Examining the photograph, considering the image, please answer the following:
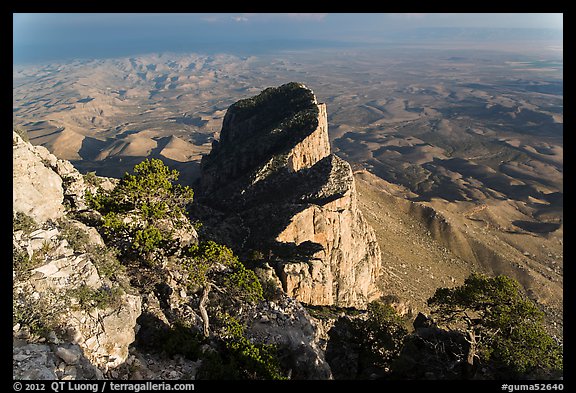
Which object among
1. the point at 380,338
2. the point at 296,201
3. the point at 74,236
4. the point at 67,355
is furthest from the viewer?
the point at 296,201

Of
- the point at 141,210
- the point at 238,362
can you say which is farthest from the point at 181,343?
the point at 141,210

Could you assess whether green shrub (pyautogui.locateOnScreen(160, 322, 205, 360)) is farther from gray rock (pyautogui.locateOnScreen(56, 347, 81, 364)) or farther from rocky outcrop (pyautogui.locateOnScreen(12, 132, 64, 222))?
rocky outcrop (pyautogui.locateOnScreen(12, 132, 64, 222))

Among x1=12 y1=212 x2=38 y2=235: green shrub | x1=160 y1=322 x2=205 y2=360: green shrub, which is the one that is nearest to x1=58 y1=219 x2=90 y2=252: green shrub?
x1=12 y1=212 x2=38 y2=235: green shrub

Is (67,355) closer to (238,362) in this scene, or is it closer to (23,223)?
(23,223)

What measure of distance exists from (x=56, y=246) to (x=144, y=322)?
5.23m

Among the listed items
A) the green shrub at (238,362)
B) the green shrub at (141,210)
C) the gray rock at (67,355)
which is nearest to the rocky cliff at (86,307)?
the gray rock at (67,355)

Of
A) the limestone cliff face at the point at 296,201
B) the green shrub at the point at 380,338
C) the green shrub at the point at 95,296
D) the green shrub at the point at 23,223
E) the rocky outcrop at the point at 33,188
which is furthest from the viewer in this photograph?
the limestone cliff face at the point at 296,201

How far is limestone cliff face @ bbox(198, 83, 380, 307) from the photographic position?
33.8m

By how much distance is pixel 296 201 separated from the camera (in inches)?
1660

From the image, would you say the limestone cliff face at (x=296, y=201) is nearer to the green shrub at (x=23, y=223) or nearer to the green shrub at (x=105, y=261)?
the green shrub at (x=105, y=261)

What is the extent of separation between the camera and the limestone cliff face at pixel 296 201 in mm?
33750
